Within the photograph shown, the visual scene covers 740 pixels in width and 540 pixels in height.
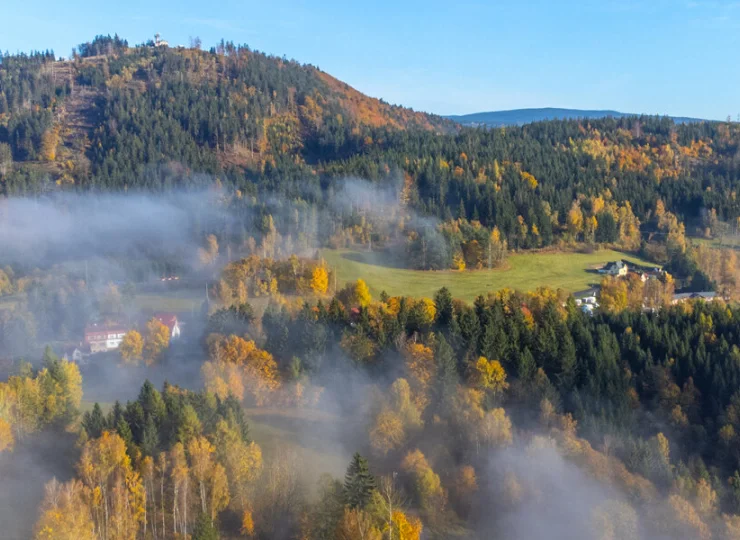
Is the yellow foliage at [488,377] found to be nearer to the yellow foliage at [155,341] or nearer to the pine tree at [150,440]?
the pine tree at [150,440]

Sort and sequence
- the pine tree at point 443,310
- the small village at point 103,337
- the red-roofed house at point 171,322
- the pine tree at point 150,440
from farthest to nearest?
the red-roofed house at point 171,322 < the small village at point 103,337 < the pine tree at point 443,310 < the pine tree at point 150,440

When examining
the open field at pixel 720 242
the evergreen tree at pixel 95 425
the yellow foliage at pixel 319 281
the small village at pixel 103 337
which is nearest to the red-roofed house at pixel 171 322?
the small village at pixel 103 337

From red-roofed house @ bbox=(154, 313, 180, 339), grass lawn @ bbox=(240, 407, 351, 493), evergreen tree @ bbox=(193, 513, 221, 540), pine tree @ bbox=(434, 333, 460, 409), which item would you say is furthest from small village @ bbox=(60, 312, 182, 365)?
evergreen tree @ bbox=(193, 513, 221, 540)

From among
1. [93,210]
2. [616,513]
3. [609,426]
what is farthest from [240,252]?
[616,513]

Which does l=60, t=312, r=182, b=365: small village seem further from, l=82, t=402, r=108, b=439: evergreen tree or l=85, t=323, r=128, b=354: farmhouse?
l=82, t=402, r=108, b=439: evergreen tree

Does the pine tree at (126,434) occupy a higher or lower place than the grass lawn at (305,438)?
→ higher

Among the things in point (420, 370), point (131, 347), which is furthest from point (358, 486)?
point (131, 347)
